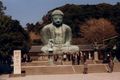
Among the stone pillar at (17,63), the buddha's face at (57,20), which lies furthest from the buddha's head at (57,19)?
the stone pillar at (17,63)

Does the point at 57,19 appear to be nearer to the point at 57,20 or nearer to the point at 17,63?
the point at 57,20

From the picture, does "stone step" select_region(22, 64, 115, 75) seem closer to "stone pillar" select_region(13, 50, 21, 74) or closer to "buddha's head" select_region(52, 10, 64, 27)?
"stone pillar" select_region(13, 50, 21, 74)

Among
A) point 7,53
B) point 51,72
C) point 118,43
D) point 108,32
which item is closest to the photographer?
point 51,72

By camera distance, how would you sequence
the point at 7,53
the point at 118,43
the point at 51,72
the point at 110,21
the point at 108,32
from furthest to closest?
the point at 110,21, the point at 108,32, the point at 118,43, the point at 7,53, the point at 51,72

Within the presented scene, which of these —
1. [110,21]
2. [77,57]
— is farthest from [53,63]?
[110,21]

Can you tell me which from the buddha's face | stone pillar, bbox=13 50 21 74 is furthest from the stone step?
the buddha's face

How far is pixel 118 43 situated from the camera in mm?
45688

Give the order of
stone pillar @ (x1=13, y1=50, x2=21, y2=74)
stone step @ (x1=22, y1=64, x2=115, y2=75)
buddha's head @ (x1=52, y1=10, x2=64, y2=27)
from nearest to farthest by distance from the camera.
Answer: stone pillar @ (x1=13, y1=50, x2=21, y2=74) < stone step @ (x1=22, y1=64, x2=115, y2=75) < buddha's head @ (x1=52, y1=10, x2=64, y2=27)

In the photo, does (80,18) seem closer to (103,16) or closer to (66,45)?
(103,16)

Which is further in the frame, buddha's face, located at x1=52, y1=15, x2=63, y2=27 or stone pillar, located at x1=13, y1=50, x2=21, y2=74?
buddha's face, located at x1=52, y1=15, x2=63, y2=27

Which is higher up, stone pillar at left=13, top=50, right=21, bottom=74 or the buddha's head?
the buddha's head

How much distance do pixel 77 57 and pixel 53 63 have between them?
1.92 meters

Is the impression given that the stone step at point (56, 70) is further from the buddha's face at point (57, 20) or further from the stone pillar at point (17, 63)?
the buddha's face at point (57, 20)

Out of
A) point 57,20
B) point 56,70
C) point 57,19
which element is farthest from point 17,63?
point 57,19
